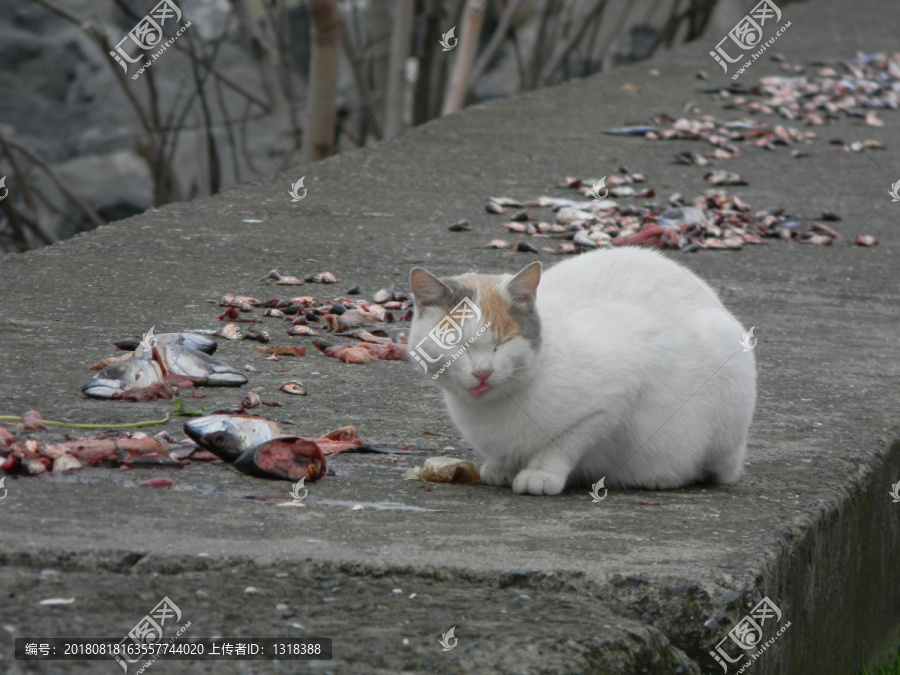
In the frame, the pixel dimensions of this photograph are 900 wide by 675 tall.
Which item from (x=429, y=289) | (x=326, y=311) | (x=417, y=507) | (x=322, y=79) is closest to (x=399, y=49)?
(x=322, y=79)

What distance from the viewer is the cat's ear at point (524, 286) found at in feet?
9.54

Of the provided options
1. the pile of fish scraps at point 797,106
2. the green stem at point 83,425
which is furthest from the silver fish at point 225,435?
the pile of fish scraps at point 797,106

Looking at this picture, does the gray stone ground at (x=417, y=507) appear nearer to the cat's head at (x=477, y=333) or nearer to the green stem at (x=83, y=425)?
the green stem at (x=83, y=425)

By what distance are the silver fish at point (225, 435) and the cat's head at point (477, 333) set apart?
→ 1.50ft

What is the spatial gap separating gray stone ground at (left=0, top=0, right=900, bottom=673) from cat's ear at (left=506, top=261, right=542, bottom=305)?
506 millimetres

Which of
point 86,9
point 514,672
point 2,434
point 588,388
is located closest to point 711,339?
point 588,388

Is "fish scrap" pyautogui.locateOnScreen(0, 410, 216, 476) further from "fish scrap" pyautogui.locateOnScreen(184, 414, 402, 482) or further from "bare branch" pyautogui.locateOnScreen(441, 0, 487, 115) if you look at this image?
"bare branch" pyautogui.locateOnScreen(441, 0, 487, 115)

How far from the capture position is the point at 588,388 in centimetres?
298

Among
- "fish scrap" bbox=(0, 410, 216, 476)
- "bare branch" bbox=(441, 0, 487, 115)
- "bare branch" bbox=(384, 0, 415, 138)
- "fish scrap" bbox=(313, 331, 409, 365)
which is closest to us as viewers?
"fish scrap" bbox=(0, 410, 216, 476)

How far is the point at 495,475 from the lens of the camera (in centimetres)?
310

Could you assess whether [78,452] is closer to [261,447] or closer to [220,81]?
[261,447]

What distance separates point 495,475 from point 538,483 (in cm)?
18

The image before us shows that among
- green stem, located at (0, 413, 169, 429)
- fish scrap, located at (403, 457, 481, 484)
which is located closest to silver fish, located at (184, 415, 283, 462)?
green stem, located at (0, 413, 169, 429)

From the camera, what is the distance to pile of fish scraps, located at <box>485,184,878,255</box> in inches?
207
